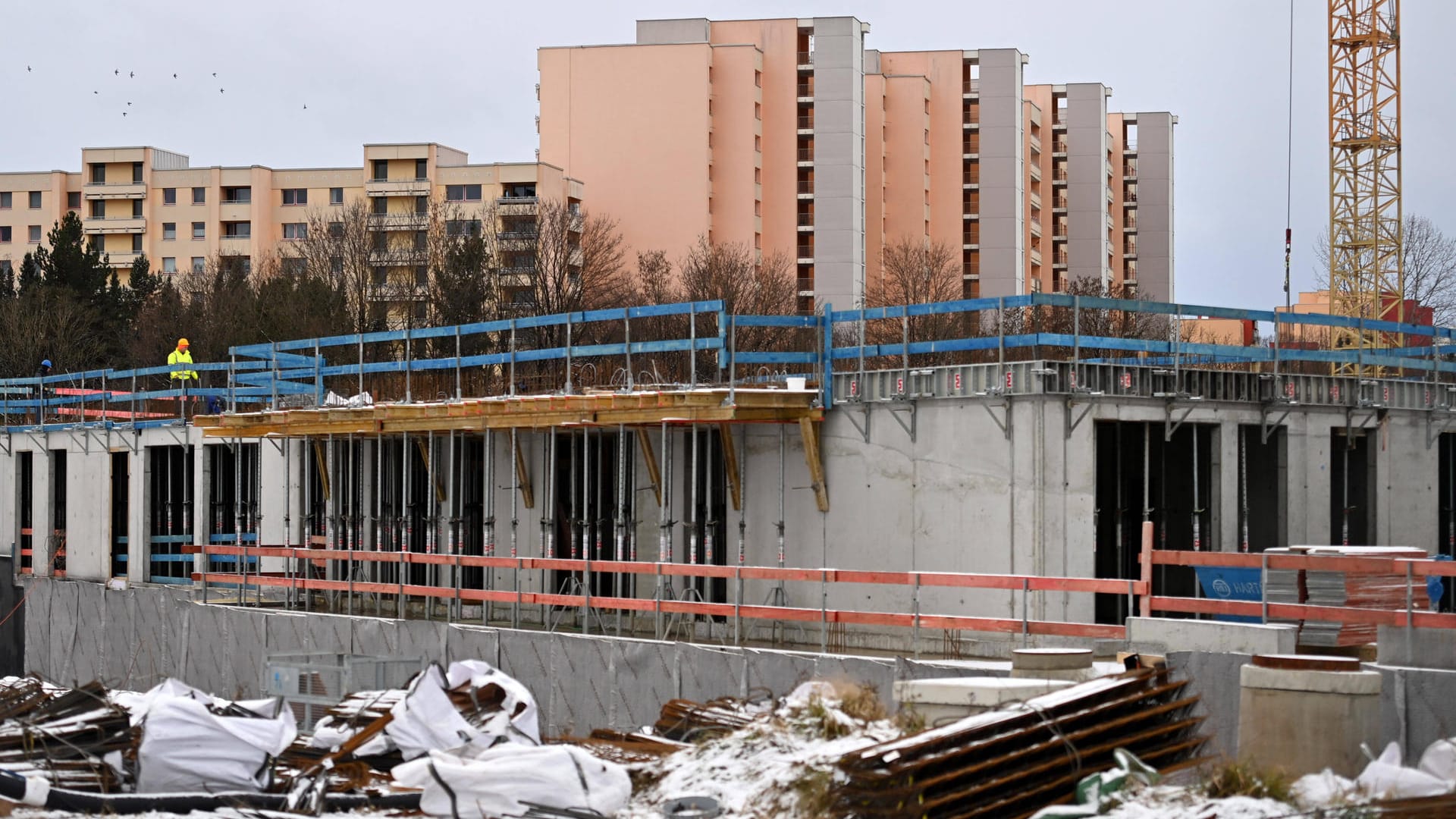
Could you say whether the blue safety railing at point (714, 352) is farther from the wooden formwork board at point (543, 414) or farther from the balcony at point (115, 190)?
the balcony at point (115, 190)

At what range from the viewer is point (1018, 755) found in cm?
1083

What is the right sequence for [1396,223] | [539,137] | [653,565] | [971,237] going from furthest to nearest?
[971,237] < [539,137] < [1396,223] < [653,565]

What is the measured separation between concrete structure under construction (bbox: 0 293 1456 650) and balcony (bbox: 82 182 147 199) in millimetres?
72848

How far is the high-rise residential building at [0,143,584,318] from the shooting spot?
301ft

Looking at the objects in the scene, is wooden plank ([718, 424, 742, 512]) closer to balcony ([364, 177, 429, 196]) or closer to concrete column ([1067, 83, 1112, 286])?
balcony ([364, 177, 429, 196])

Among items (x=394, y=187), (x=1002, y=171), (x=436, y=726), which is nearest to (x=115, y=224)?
(x=394, y=187)

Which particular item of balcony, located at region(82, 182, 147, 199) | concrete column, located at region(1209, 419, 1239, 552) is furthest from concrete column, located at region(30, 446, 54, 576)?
balcony, located at region(82, 182, 147, 199)

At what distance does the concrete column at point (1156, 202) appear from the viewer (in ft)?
389

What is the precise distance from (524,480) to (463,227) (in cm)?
5679

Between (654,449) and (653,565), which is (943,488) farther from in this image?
(654,449)

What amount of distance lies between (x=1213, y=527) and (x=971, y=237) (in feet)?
248

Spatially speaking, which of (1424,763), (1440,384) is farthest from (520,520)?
(1424,763)

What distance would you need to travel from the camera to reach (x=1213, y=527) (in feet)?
70.9

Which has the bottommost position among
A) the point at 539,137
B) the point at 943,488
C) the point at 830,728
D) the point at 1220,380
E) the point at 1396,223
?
the point at 830,728
